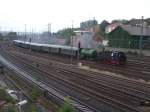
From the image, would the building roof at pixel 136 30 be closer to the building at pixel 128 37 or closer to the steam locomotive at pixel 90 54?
the building at pixel 128 37

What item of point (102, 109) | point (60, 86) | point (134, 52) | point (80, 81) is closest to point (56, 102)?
point (102, 109)

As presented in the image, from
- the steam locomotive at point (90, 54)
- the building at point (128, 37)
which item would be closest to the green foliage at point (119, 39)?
the building at point (128, 37)

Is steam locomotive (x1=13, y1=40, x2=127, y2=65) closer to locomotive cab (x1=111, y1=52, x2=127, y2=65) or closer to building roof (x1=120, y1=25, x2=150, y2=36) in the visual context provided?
locomotive cab (x1=111, y1=52, x2=127, y2=65)

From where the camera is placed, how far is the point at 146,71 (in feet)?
113

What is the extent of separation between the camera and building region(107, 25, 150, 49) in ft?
185

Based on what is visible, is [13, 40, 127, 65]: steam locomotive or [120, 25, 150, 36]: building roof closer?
[13, 40, 127, 65]: steam locomotive

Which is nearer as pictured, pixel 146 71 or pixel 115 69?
pixel 146 71

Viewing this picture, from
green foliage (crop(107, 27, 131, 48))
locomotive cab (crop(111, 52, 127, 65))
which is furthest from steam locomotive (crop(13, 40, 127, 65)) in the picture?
green foliage (crop(107, 27, 131, 48))

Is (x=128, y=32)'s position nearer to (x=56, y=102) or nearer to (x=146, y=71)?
(x=146, y=71)

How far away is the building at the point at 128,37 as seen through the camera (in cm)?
5628

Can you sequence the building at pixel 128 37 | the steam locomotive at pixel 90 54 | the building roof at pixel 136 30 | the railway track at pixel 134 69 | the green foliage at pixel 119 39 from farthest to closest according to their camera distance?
the green foliage at pixel 119 39, the building roof at pixel 136 30, the building at pixel 128 37, the steam locomotive at pixel 90 54, the railway track at pixel 134 69

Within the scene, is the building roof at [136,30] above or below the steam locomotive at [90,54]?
above

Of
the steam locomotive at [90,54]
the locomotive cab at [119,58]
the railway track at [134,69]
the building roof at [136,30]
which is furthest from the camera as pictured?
the building roof at [136,30]

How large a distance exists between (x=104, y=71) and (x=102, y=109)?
690 inches
